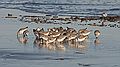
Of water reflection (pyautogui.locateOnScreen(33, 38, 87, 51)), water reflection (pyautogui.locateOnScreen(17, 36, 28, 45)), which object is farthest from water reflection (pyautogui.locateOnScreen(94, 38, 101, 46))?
water reflection (pyautogui.locateOnScreen(17, 36, 28, 45))

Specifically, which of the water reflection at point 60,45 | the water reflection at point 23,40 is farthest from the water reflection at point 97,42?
the water reflection at point 23,40

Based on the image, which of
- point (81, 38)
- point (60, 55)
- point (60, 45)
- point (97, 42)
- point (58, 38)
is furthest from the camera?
point (97, 42)

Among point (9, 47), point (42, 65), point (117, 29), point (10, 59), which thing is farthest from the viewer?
point (117, 29)

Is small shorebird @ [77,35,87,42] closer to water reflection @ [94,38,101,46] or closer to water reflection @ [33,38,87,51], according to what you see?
water reflection @ [33,38,87,51]

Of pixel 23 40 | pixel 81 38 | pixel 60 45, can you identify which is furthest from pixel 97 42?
pixel 23 40

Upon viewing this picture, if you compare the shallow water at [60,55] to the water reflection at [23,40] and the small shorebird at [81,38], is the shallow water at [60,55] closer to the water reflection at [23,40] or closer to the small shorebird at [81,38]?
the water reflection at [23,40]

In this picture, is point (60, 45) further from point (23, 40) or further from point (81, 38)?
point (23, 40)

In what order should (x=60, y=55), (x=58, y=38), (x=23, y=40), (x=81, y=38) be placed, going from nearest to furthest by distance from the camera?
(x=60, y=55) < (x=58, y=38) < (x=81, y=38) < (x=23, y=40)

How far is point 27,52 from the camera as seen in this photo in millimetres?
17219

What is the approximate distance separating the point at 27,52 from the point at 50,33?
145 inches

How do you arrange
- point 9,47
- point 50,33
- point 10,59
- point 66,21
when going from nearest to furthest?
point 10,59 < point 9,47 < point 50,33 < point 66,21

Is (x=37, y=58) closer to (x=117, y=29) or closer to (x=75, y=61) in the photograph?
(x=75, y=61)

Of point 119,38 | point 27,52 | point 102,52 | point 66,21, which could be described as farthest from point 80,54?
point 66,21

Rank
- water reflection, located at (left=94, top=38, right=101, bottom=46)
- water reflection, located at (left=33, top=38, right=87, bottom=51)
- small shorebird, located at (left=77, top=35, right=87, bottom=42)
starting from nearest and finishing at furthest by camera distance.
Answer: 1. water reflection, located at (left=33, top=38, right=87, bottom=51)
2. water reflection, located at (left=94, top=38, right=101, bottom=46)
3. small shorebird, located at (left=77, top=35, right=87, bottom=42)
